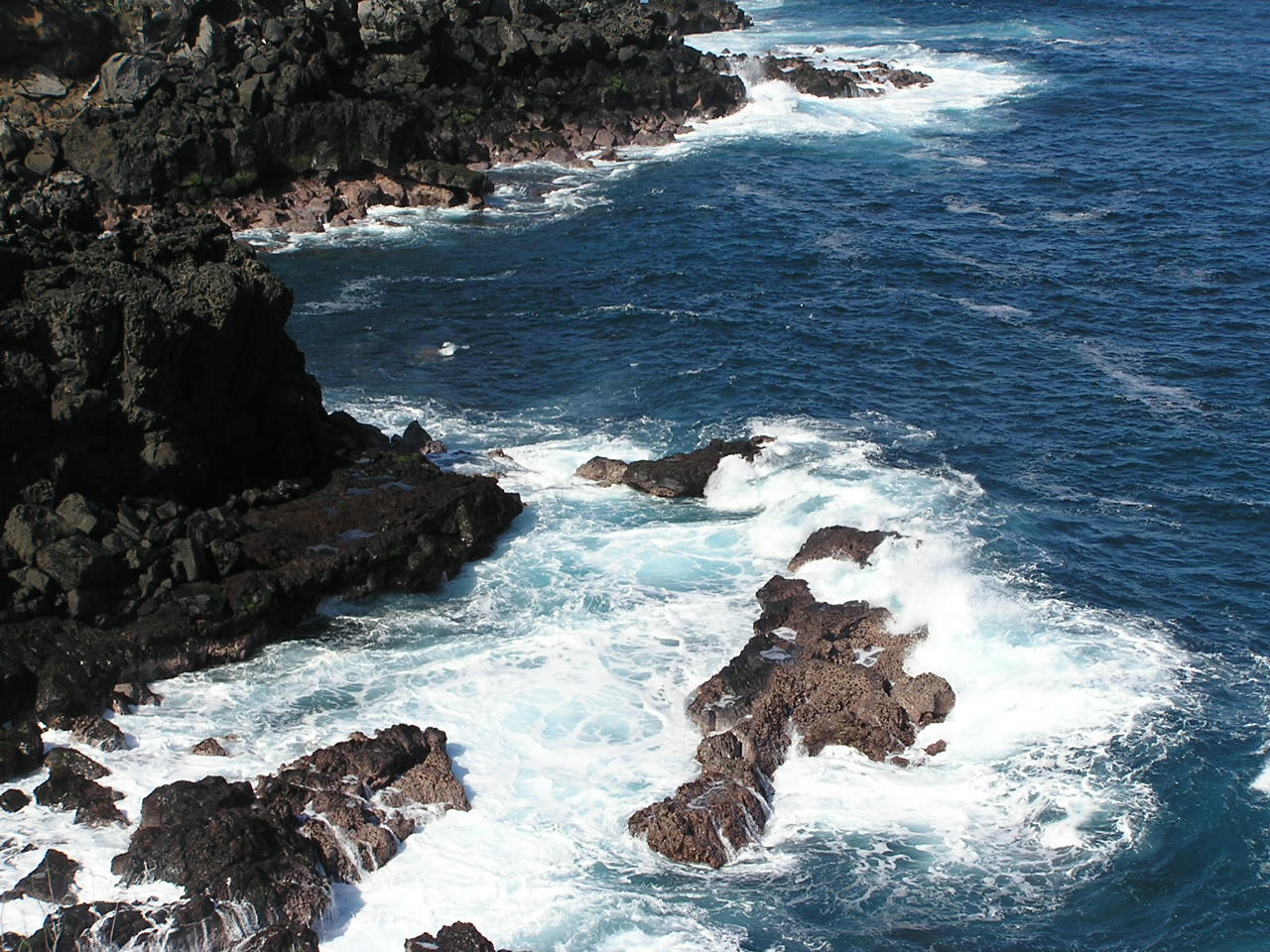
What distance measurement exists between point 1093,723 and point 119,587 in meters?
27.9

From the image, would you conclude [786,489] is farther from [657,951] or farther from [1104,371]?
[657,951]

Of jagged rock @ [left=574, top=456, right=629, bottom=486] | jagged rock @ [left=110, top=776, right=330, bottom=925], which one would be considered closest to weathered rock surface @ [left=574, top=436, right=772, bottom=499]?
jagged rock @ [left=574, top=456, right=629, bottom=486]

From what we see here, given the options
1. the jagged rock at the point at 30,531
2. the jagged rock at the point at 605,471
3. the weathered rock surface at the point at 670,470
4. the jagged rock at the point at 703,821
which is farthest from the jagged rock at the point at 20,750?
the weathered rock surface at the point at 670,470

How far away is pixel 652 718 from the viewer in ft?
123

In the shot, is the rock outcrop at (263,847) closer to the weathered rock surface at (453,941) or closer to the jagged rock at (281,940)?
the jagged rock at (281,940)

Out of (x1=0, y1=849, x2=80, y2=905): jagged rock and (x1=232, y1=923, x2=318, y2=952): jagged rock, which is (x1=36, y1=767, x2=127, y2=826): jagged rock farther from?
(x1=232, y1=923, x2=318, y2=952): jagged rock

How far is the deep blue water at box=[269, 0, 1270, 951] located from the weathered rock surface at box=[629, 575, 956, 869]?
1.75 metres

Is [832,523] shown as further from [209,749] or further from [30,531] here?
[30,531]

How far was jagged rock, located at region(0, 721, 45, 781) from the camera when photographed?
32844 mm

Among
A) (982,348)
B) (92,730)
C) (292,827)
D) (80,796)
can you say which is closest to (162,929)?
(292,827)

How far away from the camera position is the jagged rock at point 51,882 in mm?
28781

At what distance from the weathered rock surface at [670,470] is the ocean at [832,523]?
0.87m

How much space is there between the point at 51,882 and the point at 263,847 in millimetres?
4499

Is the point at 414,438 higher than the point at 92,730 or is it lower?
higher
